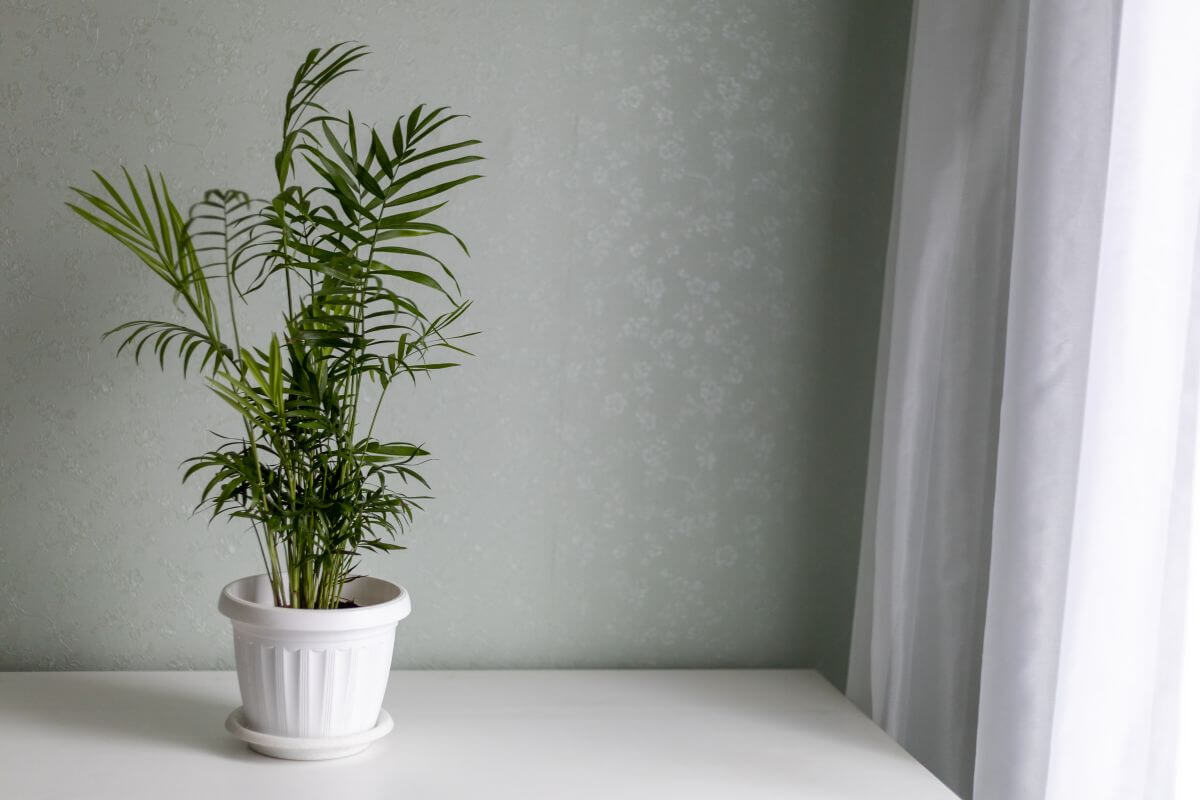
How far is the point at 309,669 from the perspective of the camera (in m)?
1.18

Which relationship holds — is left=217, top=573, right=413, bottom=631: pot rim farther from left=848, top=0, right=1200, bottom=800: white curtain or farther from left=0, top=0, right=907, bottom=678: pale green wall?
left=848, top=0, right=1200, bottom=800: white curtain

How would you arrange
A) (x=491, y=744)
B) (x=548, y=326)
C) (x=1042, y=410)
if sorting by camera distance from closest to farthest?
(x=1042, y=410)
(x=491, y=744)
(x=548, y=326)

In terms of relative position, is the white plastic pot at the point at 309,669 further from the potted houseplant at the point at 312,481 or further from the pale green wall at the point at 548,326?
the pale green wall at the point at 548,326

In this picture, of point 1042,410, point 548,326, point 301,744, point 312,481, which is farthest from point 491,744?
point 1042,410

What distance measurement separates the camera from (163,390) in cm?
149

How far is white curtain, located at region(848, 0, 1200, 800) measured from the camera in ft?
3.20

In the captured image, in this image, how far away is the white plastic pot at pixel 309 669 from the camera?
1.18m

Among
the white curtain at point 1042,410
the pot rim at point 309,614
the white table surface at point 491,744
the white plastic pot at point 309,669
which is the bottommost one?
the white table surface at point 491,744

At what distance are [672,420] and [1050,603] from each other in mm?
630

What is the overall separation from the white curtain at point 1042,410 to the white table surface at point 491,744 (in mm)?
143

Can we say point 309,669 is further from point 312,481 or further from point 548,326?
point 548,326

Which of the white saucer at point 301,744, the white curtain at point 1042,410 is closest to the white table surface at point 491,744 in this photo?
the white saucer at point 301,744

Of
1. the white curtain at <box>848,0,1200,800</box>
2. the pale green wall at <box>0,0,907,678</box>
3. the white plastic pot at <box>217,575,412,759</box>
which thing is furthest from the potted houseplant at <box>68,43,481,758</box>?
the white curtain at <box>848,0,1200,800</box>

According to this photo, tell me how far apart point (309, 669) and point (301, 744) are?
9cm
